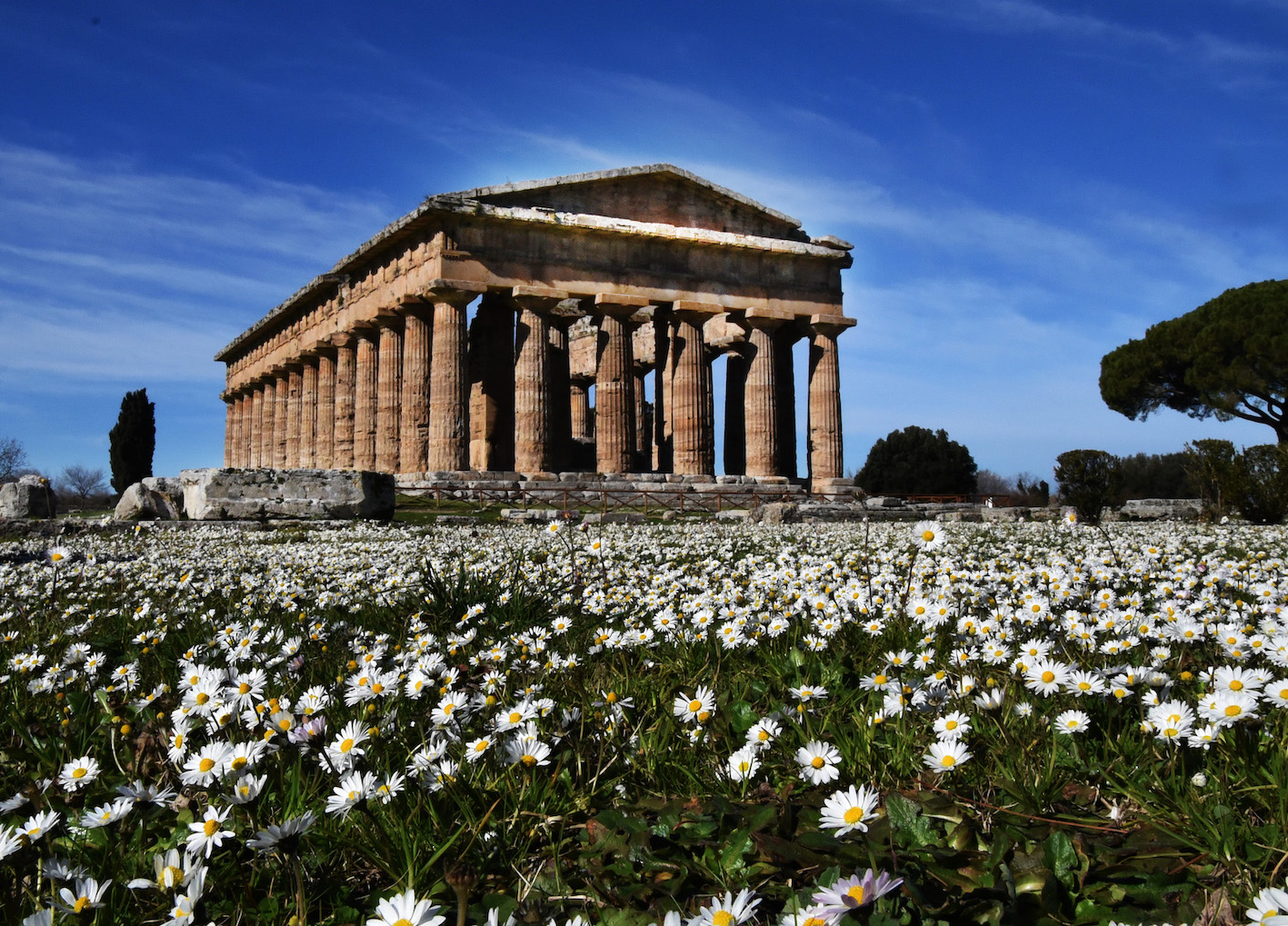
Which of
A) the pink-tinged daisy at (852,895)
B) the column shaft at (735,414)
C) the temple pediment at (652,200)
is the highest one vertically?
the temple pediment at (652,200)

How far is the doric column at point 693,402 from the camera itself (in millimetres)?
31953

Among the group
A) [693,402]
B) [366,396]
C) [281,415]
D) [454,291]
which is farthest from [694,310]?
[281,415]

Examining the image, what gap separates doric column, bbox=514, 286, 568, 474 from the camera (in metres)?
29.9

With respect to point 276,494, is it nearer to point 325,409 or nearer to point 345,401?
point 345,401

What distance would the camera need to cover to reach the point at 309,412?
41.3 meters

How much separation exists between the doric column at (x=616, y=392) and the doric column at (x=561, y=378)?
176cm

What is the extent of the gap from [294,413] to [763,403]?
22952 mm

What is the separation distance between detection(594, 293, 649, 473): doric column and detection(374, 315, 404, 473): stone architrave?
7.43 m

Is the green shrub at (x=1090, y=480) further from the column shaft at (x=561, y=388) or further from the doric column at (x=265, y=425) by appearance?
the doric column at (x=265, y=425)

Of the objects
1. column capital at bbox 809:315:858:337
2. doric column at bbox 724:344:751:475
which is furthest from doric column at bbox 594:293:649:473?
column capital at bbox 809:315:858:337

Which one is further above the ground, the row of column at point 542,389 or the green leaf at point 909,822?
the row of column at point 542,389

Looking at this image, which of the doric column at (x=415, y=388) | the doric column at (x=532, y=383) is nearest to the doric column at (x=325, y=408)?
the doric column at (x=415, y=388)

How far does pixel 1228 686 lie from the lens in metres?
2.26

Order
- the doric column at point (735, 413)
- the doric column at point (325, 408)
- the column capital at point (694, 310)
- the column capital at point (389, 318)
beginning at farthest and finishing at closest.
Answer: the doric column at point (325, 408) → the doric column at point (735, 413) → the column capital at point (389, 318) → the column capital at point (694, 310)
